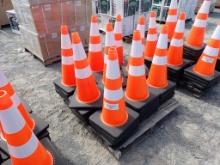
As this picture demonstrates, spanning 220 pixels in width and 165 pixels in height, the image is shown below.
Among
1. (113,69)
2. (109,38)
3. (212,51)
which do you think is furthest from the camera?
(212,51)

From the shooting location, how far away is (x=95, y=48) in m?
3.54

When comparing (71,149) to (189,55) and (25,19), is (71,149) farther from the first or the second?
(25,19)

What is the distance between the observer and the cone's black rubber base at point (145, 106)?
2770 mm

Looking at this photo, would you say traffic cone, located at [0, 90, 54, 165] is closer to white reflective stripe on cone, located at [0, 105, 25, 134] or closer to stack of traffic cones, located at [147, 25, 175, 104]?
white reflective stripe on cone, located at [0, 105, 25, 134]

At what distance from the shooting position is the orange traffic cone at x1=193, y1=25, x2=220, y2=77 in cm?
340

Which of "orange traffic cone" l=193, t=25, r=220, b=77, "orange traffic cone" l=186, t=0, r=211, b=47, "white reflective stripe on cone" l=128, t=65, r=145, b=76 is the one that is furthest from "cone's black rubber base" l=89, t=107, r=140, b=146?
"orange traffic cone" l=186, t=0, r=211, b=47

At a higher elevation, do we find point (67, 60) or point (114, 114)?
point (67, 60)

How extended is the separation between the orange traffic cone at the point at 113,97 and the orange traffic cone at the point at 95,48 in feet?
3.97

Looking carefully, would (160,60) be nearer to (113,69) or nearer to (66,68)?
(113,69)

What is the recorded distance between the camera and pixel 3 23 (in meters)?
8.22

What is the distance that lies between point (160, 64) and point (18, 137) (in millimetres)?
2269

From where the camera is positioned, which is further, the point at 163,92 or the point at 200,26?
the point at 200,26

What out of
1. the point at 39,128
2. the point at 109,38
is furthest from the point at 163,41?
the point at 39,128

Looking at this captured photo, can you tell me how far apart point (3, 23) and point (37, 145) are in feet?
26.3
